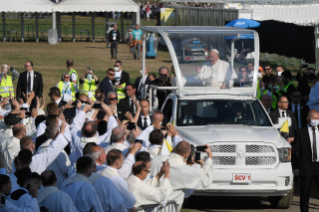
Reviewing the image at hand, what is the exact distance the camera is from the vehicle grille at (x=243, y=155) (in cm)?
1062

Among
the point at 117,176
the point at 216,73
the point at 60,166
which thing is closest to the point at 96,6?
the point at 216,73

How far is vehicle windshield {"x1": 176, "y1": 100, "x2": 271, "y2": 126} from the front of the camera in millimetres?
11719

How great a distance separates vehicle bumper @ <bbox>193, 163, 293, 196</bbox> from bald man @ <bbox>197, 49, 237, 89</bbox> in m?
2.56

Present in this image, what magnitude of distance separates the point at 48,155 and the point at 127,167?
1256 millimetres

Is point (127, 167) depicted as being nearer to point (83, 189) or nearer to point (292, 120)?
point (83, 189)

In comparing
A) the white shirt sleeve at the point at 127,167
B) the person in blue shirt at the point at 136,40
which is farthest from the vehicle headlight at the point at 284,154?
the person in blue shirt at the point at 136,40

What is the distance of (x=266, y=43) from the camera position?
93.4ft

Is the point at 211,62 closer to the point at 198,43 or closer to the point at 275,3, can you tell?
the point at 198,43

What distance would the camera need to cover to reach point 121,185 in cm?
741

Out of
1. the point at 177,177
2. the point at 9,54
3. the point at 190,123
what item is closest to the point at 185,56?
the point at 190,123

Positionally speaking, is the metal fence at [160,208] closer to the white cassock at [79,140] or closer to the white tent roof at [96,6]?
the white cassock at [79,140]

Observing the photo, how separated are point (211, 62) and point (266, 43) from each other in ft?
53.1

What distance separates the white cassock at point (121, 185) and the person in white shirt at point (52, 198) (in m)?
0.77

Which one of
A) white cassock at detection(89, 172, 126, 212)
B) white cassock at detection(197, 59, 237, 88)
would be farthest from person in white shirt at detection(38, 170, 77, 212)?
white cassock at detection(197, 59, 237, 88)
